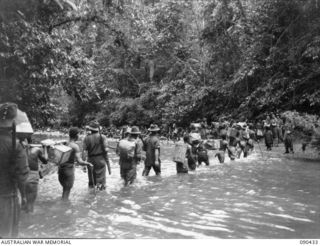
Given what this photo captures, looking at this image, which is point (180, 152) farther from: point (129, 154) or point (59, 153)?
point (59, 153)

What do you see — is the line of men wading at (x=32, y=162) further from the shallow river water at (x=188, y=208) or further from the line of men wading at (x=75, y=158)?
the shallow river water at (x=188, y=208)

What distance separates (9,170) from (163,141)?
28.8 meters

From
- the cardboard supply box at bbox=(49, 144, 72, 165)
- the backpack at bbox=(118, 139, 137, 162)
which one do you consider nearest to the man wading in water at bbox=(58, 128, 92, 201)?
the cardboard supply box at bbox=(49, 144, 72, 165)

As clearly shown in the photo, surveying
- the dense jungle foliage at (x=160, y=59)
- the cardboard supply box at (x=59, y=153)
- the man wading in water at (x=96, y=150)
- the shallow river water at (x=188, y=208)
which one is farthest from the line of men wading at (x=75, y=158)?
the dense jungle foliage at (x=160, y=59)

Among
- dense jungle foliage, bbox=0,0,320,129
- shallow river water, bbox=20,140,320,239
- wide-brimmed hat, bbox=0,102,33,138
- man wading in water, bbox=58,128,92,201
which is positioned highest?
dense jungle foliage, bbox=0,0,320,129

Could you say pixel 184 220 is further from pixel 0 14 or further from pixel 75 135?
pixel 0 14

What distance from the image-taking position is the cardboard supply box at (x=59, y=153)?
29.2 ft

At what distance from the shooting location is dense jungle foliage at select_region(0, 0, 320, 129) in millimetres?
11602

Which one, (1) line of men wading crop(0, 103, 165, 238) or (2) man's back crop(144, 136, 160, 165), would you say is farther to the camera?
(2) man's back crop(144, 136, 160, 165)

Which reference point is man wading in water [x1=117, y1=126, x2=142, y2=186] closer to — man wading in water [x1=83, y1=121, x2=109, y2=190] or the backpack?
the backpack

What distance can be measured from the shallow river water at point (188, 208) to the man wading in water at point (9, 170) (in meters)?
1.37

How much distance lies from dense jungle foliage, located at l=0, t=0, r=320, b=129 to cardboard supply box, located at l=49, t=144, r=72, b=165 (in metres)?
2.45

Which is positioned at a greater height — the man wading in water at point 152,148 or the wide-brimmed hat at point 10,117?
the wide-brimmed hat at point 10,117

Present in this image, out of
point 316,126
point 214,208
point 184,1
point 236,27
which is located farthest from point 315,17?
point 214,208
